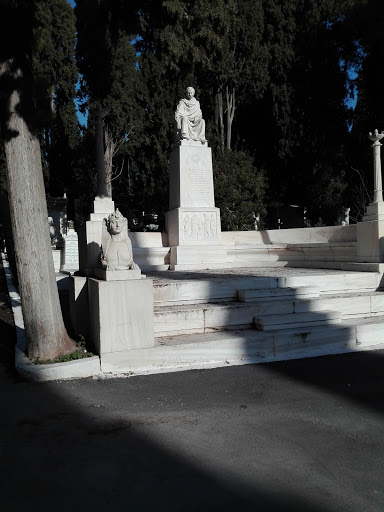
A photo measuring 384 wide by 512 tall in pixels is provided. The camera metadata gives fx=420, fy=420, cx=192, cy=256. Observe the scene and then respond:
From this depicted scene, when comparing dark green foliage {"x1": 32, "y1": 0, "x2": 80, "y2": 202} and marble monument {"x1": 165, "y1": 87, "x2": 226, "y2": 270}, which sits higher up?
dark green foliage {"x1": 32, "y1": 0, "x2": 80, "y2": 202}

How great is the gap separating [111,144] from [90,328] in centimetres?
2131

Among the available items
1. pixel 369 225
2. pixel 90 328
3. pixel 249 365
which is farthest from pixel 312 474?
pixel 369 225

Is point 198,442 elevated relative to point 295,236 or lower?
lower

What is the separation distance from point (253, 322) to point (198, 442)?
2436 mm

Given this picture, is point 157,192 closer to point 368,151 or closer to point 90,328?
point 368,151

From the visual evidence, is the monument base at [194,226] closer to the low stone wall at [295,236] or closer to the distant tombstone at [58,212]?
the low stone wall at [295,236]

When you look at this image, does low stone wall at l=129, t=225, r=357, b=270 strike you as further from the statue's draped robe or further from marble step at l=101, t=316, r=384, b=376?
marble step at l=101, t=316, r=384, b=376

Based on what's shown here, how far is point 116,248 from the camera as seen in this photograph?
4641 mm

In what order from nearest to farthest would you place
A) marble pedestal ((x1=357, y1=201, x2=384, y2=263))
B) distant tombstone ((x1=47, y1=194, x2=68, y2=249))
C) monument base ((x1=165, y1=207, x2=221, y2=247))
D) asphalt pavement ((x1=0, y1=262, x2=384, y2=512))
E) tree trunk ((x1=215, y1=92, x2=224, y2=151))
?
asphalt pavement ((x1=0, y1=262, x2=384, y2=512)), marble pedestal ((x1=357, y1=201, x2=384, y2=263)), monument base ((x1=165, y1=207, x2=221, y2=247)), distant tombstone ((x1=47, y1=194, x2=68, y2=249)), tree trunk ((x1=215, y1=92, x2=224, y2=151))

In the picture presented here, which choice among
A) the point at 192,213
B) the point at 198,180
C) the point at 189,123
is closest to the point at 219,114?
the point at 189,123

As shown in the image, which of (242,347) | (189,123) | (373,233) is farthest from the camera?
(189,123)

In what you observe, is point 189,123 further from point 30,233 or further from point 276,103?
point 276,103

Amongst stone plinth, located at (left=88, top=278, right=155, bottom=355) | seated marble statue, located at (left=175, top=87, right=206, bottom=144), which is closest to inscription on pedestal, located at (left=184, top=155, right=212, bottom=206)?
seated marble statue, located at (left=175, top=87, right=206, bottom=144)

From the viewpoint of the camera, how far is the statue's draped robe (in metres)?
9.98
